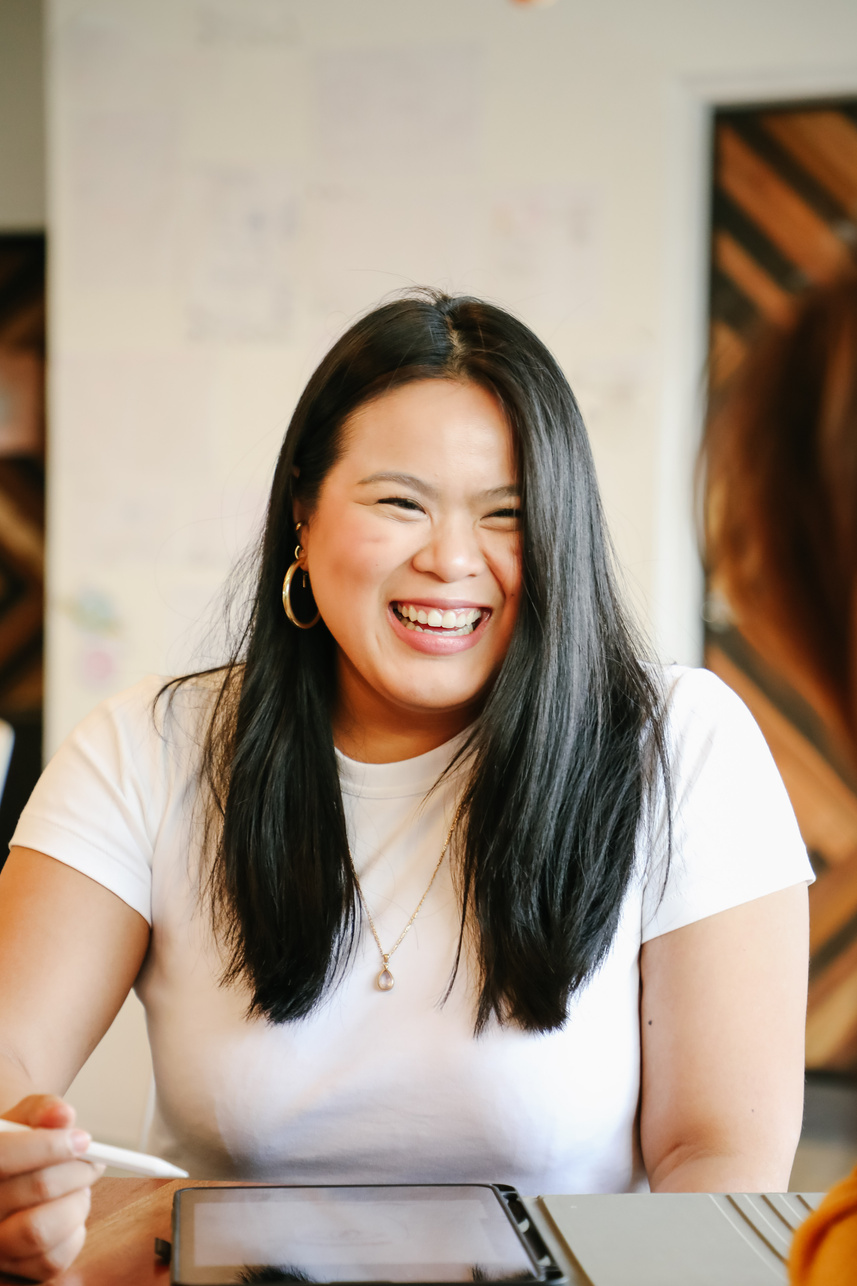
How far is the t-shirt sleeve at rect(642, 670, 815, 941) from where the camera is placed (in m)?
1.16

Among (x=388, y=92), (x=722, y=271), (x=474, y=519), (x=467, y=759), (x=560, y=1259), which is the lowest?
(x=560, y=1259)

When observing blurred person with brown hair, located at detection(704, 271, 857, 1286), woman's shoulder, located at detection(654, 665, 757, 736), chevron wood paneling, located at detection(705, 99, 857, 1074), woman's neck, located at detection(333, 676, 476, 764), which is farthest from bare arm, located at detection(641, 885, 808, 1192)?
chevron wood paneling, located at detection(705, 99, 857, 1074)

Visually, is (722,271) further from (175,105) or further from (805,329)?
(805,329)

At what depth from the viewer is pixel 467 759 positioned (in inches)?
49.4

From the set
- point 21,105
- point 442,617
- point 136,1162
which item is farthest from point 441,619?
point 21,105

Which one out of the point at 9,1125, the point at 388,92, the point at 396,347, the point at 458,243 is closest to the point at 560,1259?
the point at 9,1125

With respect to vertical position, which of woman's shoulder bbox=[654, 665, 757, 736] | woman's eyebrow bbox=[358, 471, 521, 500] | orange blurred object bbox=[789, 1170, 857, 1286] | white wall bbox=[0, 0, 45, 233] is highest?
white wall bbox=[0, 0, 45, 233]

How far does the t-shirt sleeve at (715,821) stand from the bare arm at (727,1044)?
0.8 inches

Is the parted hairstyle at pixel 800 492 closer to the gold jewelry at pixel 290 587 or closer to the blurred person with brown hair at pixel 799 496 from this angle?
the blurred person with brown hair at pixel 799 496

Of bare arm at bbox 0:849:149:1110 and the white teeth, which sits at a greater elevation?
the white teeth

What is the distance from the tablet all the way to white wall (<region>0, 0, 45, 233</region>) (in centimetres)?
313

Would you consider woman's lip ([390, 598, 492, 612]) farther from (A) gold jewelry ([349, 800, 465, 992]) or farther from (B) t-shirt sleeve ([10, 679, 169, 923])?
(B) t-shirt sleeve ([10, 679, 169, 923])

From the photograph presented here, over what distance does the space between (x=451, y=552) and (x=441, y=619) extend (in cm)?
8

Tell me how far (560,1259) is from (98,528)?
2443mm
